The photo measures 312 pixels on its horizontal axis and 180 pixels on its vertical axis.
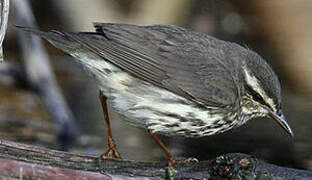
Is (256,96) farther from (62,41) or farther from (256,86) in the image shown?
(62,41)

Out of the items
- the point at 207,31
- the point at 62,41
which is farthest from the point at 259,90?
the point at 207,31

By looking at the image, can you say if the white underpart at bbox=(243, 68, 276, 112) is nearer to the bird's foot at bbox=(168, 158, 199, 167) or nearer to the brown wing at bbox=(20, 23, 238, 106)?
the brown wing at bbox=(20, 23, 238, 106)

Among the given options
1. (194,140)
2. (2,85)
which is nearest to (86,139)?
(194,140)

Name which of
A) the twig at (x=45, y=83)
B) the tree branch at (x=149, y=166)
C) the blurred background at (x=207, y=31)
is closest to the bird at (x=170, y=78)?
the tree branch at (x=149, y=166)

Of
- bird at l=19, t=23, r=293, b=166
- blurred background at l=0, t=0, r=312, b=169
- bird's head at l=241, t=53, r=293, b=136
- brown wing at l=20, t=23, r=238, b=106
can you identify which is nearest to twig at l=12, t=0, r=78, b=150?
blurred background at l=0, t=0, r=312, b=169

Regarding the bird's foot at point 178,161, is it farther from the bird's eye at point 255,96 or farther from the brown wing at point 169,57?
the bird's eye at point 255,96

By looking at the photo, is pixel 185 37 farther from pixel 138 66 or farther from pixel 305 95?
pixel 305 95

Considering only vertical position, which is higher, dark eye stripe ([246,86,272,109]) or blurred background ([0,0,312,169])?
blurred background ([0,0,312,169])
